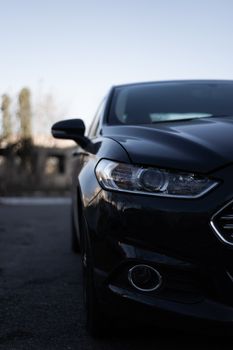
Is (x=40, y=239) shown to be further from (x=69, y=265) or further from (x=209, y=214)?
(x=209, y=214)

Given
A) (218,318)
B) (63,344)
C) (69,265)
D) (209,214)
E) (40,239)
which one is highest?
(209,214)

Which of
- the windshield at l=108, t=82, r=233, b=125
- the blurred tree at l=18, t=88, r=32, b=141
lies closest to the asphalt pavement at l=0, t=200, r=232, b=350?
the windshield at l=108, t=82, r=233, b=125

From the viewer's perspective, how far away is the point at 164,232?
2385 millimetres

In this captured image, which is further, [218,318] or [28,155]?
[28,155]

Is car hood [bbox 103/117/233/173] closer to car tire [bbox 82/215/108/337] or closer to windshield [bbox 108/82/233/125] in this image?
car tire [bbox 82/215/108/337]

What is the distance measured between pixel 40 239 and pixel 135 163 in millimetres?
4816

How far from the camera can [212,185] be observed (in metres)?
2.37

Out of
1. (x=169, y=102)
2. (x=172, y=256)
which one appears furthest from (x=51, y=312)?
(x=169, y=102)

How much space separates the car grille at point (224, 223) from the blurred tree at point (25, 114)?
31.2m

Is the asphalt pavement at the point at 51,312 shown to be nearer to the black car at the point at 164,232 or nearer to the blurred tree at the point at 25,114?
the black car at the point at 164,232

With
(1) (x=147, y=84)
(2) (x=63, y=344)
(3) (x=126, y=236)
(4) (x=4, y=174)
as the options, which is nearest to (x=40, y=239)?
(1) (x=147, y=84)

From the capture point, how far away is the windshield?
12.8 feet

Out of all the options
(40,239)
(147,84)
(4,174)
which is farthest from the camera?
(4,174)

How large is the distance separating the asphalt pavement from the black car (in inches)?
7.2
